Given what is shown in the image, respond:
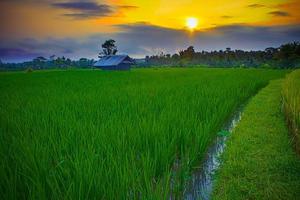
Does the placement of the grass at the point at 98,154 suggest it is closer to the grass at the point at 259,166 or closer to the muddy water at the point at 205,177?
the muddy water at the point at 205,177

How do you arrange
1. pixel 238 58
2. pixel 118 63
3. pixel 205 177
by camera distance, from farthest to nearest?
pixel 238 58 < pixel 118 63 < pixel 205 177

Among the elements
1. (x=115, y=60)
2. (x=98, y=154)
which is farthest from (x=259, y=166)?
(x=115, y=60)

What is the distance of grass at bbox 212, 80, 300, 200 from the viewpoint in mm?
2039

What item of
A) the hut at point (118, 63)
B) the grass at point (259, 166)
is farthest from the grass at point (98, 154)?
the hut at point (118, 63)

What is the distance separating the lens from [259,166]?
249cm

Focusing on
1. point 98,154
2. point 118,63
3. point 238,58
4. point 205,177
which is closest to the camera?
point 98,154

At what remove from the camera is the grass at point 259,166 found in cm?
204

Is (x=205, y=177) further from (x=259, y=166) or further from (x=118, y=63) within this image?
(x=118, y=63)

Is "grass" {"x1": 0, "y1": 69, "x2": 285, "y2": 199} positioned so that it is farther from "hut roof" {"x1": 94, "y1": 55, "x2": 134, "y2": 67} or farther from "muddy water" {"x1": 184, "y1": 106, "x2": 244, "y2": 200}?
"hut roof" {"x1": 94, "y1": 55, "x2": 134, "y2": 67}

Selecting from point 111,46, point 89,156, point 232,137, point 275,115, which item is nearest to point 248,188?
point 89,156

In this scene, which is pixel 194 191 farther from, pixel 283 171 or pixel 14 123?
pixel 14 123

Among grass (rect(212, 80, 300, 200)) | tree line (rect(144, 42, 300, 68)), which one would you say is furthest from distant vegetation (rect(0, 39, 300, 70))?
grass (rect(212, 80, 300, 200))

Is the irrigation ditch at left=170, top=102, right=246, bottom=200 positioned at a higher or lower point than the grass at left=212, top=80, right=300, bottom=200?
lower

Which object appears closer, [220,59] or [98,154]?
[98,154]
